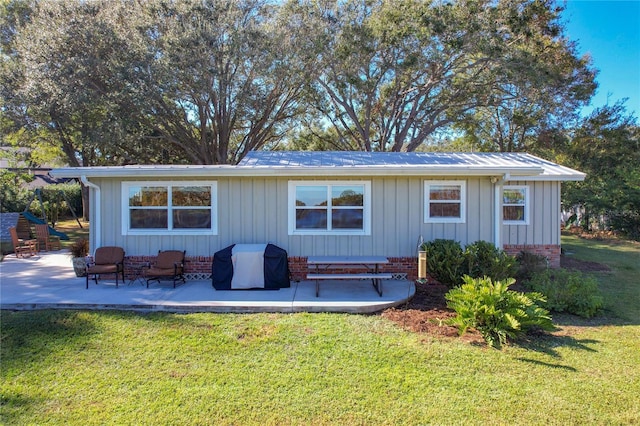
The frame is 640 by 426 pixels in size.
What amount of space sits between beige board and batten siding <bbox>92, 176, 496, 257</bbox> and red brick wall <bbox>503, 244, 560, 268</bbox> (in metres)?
2.35

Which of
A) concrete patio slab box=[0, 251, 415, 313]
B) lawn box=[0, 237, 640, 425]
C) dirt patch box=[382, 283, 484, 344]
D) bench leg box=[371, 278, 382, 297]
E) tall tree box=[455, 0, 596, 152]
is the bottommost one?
lawn box=[0, 237, 640, 425]

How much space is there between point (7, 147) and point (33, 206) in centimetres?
604

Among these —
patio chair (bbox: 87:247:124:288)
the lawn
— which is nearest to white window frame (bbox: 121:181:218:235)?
patio chair (bbox: 87:247:124:288)

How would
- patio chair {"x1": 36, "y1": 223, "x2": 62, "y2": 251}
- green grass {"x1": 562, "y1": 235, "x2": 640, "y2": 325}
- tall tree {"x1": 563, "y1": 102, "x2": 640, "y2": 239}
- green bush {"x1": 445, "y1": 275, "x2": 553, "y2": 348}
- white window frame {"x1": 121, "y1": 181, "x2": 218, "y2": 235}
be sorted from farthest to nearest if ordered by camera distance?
tall tree {"x1": 563, "y1": 102, "x2": 640, "y2": 239}
patio chair {"x1": 36, "y1": 223, "x2": 62, "y2": 251}
white window frame {"x1": 121, "y1": 181, "x2": 218, "y2": 235}
green grass {"x1": 562, "y1": 235, "x2": 640, "y2": 325}
green bush {"x1": 445, "y1": 275, "x2": 553, "y2": 348}

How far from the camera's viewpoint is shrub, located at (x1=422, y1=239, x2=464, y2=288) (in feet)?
21.8

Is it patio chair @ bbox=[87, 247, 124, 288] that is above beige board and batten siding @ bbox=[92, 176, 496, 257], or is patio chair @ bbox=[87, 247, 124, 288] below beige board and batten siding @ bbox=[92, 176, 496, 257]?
below

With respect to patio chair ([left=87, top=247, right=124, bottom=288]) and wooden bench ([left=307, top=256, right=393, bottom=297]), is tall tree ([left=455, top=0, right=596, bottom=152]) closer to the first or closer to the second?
wooden bench ([left=307, top=256, right=393, bottom=297])

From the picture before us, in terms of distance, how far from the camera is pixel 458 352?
4320mm

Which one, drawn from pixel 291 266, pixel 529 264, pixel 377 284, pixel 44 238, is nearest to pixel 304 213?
pixel 291 266

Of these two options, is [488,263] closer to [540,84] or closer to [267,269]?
[267,269]

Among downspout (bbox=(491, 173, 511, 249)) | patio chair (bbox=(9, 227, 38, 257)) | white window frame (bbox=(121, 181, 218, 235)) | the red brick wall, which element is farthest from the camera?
patio chair (bbox=(9, 227, 38, 257))

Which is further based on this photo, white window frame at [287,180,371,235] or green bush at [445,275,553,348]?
white window frame at [287,180,371,235]

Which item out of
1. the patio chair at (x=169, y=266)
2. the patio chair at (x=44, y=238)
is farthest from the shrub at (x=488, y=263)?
the patio chair at (x=44, y=238)

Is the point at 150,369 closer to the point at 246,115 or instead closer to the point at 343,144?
the point at 246,115
